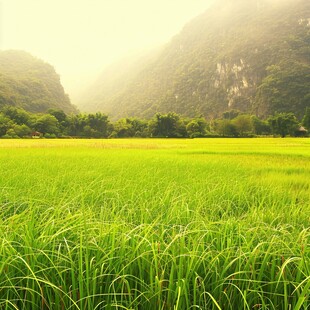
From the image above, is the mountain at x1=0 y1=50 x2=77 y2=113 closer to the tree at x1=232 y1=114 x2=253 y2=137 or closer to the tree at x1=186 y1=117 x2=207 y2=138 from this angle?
the tree at x1=186 y1=117 x2=207 y2=138

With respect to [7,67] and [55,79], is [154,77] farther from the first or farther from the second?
[7,67]

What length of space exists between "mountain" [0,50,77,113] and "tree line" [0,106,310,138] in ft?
110

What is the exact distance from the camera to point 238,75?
163 m

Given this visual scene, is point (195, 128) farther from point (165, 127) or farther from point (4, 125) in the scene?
point (4, 125)

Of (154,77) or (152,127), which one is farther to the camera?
(154,77)

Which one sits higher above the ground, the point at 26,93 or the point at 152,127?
the point at 26,93

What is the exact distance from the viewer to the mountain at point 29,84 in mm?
107000

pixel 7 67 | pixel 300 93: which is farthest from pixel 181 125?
pixel 7 67

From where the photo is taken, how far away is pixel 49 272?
197 cm

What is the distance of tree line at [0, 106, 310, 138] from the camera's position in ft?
206

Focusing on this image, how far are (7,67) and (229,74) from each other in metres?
121

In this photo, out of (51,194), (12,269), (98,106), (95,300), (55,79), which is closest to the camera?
(95,300)

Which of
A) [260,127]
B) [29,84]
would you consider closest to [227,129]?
[260,127]

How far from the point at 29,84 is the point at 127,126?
2847 inches
